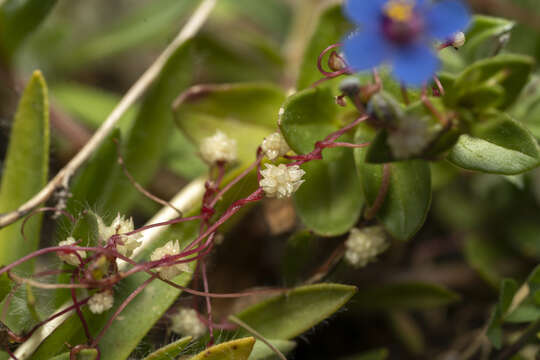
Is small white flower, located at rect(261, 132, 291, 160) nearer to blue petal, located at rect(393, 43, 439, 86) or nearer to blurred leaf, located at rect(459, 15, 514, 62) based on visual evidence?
blue petal, located at rect(393, 43, 439, 86)

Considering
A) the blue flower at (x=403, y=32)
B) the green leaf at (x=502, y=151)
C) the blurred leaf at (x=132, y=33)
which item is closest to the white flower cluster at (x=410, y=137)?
the blue flower at (x=403, y=32)

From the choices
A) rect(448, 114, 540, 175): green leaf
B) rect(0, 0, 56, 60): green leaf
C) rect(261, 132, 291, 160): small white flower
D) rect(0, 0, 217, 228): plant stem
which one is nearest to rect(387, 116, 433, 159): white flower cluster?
rect(448, 114, 540, 175): green leaf

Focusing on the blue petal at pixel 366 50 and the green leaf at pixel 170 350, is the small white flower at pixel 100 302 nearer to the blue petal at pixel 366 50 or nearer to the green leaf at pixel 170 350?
the green leaf at pixel 170 350

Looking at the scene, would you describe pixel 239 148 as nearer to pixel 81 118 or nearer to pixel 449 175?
pixel 449 175

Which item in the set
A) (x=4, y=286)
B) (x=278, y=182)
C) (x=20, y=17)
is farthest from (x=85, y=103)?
(x=278, y=182)

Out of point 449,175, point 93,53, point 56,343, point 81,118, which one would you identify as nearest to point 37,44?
point 93,53

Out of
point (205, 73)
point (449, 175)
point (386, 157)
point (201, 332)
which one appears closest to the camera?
point (386, 157)
